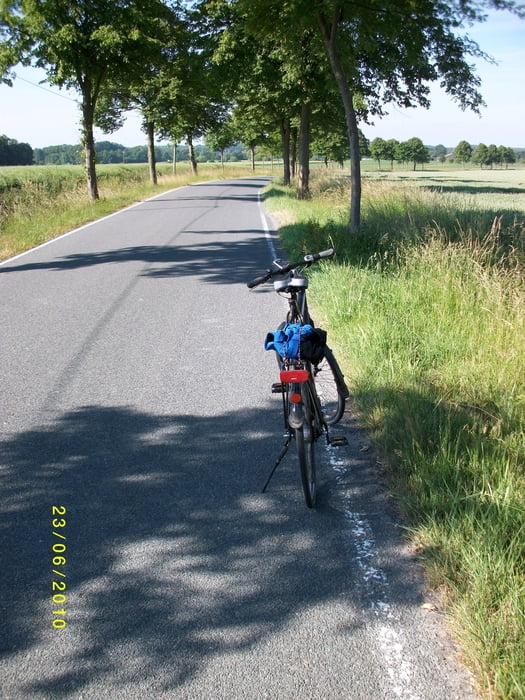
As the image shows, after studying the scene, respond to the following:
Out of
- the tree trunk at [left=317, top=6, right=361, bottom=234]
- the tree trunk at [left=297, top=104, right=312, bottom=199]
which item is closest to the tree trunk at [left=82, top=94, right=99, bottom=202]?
the tree trunk at [left=297, top=104, right=312, bottom=199]

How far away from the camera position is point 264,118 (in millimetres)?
32688

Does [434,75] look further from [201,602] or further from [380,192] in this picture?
[201,602]

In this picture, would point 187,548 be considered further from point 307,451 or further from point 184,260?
point 184,260

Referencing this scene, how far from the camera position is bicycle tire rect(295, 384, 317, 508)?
11.2 feet

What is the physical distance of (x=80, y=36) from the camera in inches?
867

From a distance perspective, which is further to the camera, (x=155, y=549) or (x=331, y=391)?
(x=331, y=391)

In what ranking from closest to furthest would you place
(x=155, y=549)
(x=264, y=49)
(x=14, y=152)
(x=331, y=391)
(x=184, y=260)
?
(x=155, y=549) < (x=331, y=391) < (x=184, y=260) < (x=264, y=49) < (x=14, y=152)

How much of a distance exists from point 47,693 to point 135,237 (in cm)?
1428

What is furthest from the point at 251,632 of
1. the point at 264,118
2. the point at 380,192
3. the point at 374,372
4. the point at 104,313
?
the point at 264,118

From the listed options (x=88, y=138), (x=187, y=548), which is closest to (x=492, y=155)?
(x=88, y=138)
